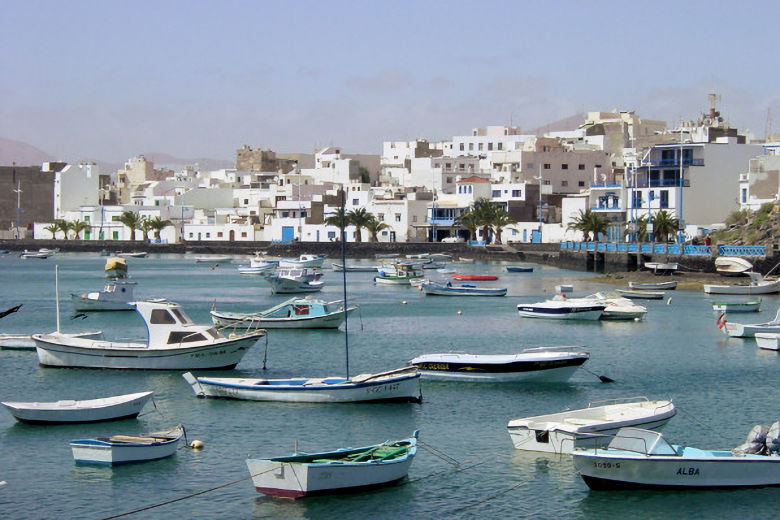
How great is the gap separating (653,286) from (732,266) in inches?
246

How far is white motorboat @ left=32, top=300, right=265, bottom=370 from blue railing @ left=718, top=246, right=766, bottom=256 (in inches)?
1719

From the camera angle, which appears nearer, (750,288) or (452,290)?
(750,288)

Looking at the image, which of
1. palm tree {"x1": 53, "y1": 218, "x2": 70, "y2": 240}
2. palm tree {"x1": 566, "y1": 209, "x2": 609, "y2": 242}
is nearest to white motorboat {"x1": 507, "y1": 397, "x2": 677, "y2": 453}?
palm tree {"x1": 566, "y1": 209, "x2": 609, "y2": 242}

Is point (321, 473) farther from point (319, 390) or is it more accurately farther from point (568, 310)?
point (568, 310)

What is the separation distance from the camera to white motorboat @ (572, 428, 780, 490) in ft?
66.1

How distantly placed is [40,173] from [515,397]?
13812 cm

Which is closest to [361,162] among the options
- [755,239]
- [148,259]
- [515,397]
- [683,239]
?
[148,259]

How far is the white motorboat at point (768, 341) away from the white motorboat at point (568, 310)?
1050cm

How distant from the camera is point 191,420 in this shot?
1047 inches

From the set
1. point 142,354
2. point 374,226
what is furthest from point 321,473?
point 374,226

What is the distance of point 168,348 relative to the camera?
108ft

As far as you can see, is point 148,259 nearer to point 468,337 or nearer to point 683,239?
point 683,239

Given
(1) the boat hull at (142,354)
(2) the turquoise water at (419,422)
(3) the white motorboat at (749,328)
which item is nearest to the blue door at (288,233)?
(2) the turquoise water at (419,422)

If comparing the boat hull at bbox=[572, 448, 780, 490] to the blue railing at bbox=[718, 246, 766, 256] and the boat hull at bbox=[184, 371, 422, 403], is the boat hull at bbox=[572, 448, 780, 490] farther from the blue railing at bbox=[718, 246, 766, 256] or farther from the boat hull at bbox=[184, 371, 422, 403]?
the blue railing at bbox=[718, 246, 766, 256]
